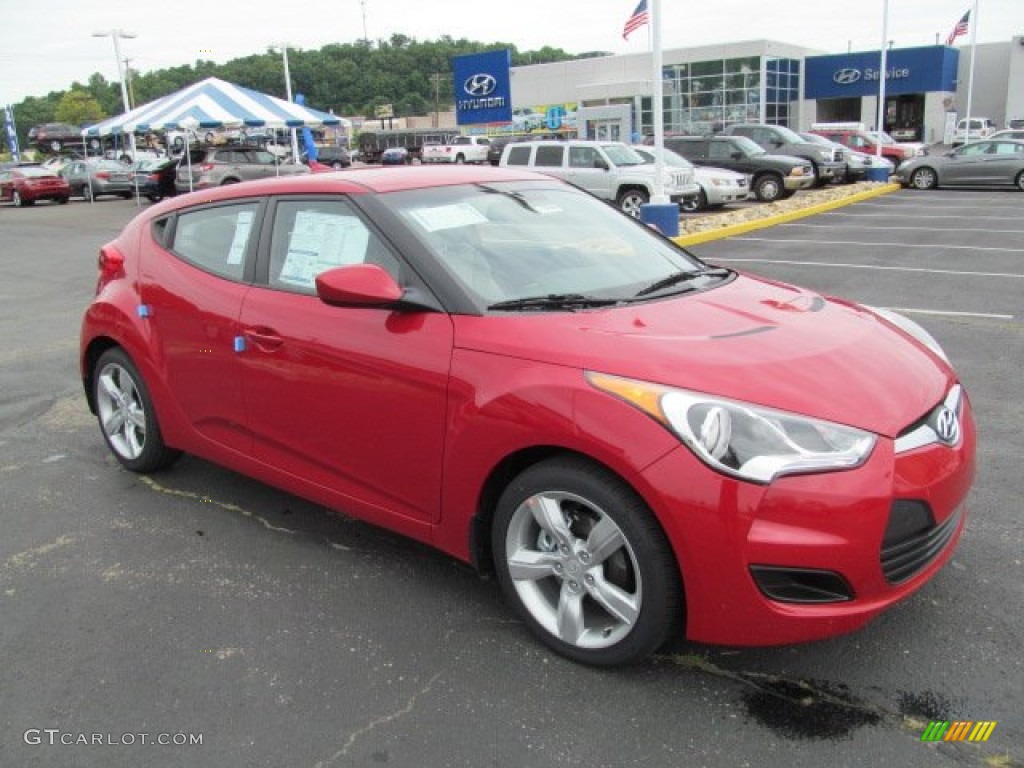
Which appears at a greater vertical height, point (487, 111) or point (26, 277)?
point (487, 111)

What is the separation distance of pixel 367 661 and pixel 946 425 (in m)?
2.04

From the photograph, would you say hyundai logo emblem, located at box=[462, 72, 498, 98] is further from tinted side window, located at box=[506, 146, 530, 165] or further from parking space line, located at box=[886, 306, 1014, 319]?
parking space line, located at box=[886, 306, 1014, 319]

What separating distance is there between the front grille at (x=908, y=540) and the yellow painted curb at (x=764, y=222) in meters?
10.1

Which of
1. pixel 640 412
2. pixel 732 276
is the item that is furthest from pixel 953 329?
pixel 640 412

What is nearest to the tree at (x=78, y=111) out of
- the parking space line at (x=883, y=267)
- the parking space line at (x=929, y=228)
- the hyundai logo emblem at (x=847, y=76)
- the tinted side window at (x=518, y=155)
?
the hyundai logo emblem at (x=847, y=76)

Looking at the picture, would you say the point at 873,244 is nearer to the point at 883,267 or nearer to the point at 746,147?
the point at 883,267

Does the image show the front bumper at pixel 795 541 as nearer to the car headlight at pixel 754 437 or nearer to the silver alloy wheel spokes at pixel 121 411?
the car headlight at pixel 754 437

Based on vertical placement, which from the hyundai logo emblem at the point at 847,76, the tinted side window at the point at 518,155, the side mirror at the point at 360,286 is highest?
the hyundai logo emblem at the point at 847,76

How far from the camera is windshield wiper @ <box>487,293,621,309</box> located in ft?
10.1

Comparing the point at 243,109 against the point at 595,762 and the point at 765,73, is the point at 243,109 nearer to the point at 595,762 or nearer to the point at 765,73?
the point at 595,762

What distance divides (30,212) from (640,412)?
30.7m

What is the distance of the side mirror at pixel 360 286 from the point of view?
118 inches

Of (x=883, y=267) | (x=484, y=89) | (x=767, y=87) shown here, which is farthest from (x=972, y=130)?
(x=883, y=267)

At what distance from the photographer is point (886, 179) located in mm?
25562
